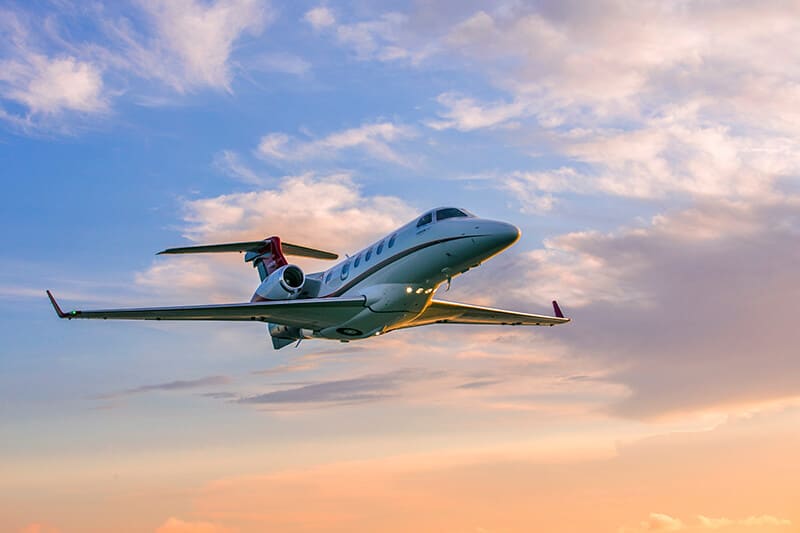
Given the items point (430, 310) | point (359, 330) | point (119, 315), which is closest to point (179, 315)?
Result: point (119, 315)

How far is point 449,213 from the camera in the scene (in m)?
26.0

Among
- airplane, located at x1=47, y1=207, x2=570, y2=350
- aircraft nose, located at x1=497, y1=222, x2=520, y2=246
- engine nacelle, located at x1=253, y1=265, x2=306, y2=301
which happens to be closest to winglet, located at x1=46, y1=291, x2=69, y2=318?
airplane, located at x1=47, y1=207, x2=570, y2=350

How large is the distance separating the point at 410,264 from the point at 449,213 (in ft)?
7.44

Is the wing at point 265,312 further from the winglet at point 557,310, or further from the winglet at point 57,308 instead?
the winglet at point 557,310

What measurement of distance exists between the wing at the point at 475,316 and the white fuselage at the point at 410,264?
8.69 ft

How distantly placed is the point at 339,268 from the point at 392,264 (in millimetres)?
4250

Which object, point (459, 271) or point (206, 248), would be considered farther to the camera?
point (206, 248)

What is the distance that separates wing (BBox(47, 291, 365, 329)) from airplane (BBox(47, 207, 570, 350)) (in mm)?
35

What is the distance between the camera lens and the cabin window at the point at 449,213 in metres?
25.9

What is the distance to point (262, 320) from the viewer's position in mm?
30094

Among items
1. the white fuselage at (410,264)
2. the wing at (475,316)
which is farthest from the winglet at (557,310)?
the white fuselage at (410,264)

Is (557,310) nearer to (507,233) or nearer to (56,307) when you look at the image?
(507,233)

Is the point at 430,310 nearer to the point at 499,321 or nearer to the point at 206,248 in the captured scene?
the point at 499,321

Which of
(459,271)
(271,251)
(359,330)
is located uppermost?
(271,251)
